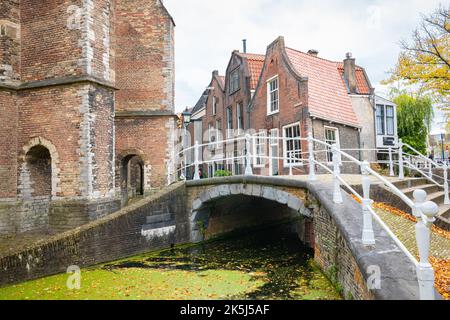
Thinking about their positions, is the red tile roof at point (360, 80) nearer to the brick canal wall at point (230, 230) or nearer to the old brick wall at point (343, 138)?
the old brick wall at point (343, 138)

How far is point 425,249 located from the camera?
258 cm

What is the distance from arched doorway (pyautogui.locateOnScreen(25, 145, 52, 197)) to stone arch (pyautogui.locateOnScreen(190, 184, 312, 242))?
200 inches

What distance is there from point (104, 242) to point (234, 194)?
143 inches

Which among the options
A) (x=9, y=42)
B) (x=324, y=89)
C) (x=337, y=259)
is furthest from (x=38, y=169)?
(x=324, y=89)

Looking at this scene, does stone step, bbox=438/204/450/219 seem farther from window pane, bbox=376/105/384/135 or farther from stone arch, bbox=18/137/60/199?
window pane, bbox=376/105/384/135

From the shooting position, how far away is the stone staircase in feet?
22.0

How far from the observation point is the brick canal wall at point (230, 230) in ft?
12.3

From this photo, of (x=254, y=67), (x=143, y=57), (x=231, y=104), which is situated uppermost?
(x=254, y=67)

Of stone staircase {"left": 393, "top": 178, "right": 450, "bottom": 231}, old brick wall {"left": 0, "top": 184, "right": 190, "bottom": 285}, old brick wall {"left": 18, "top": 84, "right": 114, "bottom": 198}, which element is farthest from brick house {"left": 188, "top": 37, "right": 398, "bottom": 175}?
old brick wall {"left": 18, "top": 84, "right": 114, "bottom": 198}

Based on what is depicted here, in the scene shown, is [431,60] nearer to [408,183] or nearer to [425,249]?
[408,183]

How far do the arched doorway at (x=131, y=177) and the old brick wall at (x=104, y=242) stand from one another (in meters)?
4.01

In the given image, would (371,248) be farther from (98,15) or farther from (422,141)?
(422,141)

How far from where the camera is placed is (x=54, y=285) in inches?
259

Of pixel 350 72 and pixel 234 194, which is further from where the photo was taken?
pixel 350 72
